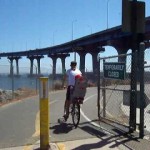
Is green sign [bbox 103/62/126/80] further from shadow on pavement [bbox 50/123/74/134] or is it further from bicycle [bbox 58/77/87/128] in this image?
shadow on pavement [bbox 50/123/74/134]

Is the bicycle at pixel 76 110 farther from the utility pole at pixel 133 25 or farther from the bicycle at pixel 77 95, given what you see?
the utility pole at pixel 133 25

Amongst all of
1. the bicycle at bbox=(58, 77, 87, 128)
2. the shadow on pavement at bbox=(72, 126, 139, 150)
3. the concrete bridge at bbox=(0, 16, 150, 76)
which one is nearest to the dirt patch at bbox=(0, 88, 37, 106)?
the bicycle at bbox=(58, 77, 87, 128)

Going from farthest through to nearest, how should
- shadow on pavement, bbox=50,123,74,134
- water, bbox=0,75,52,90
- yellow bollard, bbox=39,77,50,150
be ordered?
water, bbox=0,75,52,90 → shadow on pavement, bbox=50,123,74,134 → yellow bollard, bbox=39,77,50,150

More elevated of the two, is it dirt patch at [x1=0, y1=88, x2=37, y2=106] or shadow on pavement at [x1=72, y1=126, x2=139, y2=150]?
shadow on pavement at [x1=72, y1=126, x2=139, y2=150]

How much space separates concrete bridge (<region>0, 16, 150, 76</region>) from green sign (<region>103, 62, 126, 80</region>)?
24.8 metres

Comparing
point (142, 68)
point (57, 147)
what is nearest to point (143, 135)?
point (142, 68)

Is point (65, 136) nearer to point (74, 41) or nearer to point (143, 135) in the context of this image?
point (143, 135)

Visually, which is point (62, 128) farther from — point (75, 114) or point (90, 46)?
point (90, 46)

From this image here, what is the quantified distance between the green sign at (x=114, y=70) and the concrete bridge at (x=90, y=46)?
81.4 ft

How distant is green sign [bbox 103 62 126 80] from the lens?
32.3 ft

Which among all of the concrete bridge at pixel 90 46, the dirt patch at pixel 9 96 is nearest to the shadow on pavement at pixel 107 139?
the dirt patch at pixel 9 96

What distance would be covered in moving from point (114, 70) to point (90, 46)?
2765 inches

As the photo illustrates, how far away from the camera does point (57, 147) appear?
7816 mm

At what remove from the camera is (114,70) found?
405 inches
